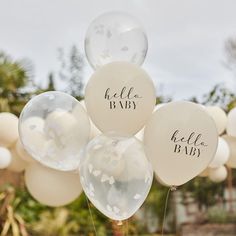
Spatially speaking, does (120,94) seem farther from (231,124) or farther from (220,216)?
(220,216)

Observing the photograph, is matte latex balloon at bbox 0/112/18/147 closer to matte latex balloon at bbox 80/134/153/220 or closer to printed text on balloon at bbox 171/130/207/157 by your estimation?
matte latex balloon at bbox 80/134/153/220

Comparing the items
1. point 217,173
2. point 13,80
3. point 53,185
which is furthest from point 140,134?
point 13,80

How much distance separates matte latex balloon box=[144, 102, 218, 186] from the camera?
89.7 inches

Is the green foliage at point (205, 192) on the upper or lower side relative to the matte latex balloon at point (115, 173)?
lower

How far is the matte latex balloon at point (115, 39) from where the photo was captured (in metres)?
2.38

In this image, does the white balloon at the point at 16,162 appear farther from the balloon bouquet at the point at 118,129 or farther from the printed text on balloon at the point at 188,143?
the printed text on balloon at the point at 188,143

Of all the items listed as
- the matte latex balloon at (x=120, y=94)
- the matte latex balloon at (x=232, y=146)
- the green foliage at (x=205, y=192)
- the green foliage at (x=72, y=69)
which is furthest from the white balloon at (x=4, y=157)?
the green foliage at (x=205, y=192)

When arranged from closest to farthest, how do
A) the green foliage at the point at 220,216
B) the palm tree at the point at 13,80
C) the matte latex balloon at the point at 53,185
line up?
the matte latex balloon at the point at 53,185 → the palm tree at the point at 13,80 → the green foliage at the point at 220,216

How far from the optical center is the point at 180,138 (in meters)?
2.28

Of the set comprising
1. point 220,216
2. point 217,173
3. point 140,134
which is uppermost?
point 140,134

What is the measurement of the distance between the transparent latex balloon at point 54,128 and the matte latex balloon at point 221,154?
0.97 m

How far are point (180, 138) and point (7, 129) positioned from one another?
1150 millimetres

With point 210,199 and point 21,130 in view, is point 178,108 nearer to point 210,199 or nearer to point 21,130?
point 21,130

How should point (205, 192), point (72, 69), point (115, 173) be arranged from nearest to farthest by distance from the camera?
point (115, 173), point (205, 192), point (72, 69)
